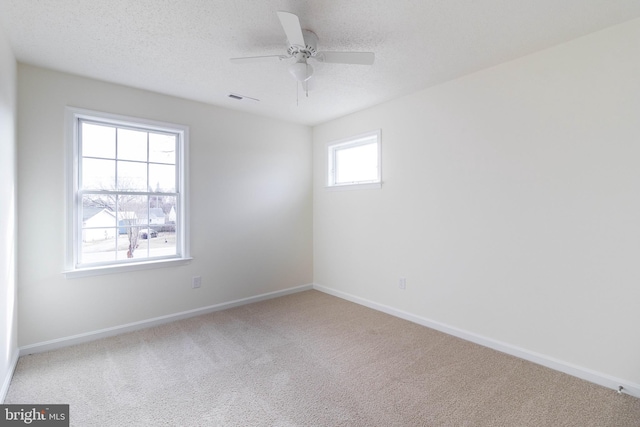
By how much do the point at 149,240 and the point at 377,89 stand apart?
2953 millimetres

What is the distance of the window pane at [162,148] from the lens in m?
3.35

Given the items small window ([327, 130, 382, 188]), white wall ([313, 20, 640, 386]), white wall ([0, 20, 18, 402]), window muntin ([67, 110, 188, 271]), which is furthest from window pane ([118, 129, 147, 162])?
white wall ([313, 20, 640, 386])

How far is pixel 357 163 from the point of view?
408 cm

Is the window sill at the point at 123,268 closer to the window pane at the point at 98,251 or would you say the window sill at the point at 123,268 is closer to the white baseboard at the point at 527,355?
the window pane at the point at 98,251

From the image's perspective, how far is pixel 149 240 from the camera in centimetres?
334

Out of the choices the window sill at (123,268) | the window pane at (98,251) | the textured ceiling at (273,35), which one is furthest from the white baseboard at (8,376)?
the textured ceiling at (273,35)

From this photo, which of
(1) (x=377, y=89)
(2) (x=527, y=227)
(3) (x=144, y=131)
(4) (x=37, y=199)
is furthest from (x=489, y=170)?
(4) (x=37, y=199)

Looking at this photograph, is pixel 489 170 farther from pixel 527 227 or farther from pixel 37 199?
pixel 37 199

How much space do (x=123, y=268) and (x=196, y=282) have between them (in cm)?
77

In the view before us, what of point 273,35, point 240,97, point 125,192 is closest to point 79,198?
point 125,192

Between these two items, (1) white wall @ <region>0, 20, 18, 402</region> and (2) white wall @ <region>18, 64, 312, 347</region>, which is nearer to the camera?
(1) white wall @ <region>0, 20, 18, 402</region>

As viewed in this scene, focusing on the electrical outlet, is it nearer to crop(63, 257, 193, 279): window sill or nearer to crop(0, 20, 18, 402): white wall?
crop(63, 257, 193, 279): window sill

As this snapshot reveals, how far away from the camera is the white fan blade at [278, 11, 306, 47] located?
1.67m

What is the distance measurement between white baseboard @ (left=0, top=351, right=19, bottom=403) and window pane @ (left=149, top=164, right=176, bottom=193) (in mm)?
1787
